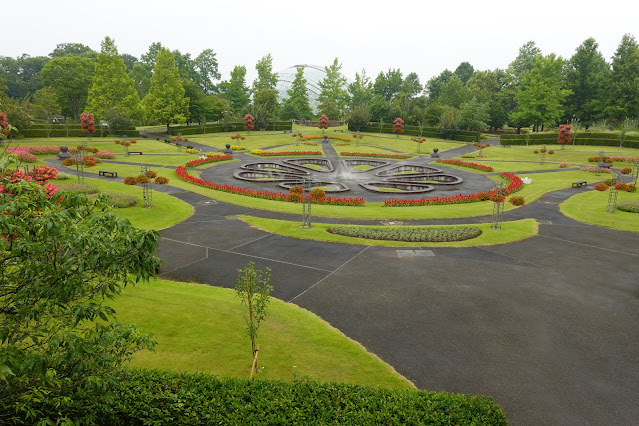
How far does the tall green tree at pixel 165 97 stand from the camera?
280ft

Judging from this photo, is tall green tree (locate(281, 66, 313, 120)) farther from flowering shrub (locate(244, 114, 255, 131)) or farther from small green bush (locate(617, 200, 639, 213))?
small green bush (locate(617, 200, 639, 213))

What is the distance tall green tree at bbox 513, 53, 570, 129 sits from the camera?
86.3m

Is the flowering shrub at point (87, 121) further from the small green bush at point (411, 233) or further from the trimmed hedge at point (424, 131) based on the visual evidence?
the trimmed hedge at point (424, 131)

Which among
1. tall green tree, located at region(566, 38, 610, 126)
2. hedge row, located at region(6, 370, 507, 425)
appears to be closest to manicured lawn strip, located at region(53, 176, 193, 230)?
hedge row, located at region(6, 370, 507, 425)

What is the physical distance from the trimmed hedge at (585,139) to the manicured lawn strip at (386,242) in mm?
58870

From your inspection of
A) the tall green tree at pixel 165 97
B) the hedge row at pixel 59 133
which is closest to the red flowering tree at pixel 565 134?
the tall green tree at pixel 165 97

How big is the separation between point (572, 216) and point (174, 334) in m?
30.7

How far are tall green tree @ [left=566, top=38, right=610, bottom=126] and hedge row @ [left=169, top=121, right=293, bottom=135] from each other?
71.4 metres

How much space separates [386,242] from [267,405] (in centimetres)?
1574

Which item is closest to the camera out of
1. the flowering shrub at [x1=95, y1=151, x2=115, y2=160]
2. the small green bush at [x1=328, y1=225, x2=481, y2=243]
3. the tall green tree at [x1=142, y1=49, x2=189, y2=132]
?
the small green bush at [x1=328, y1=225, x2=481, y2=243]

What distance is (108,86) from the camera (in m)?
82.6

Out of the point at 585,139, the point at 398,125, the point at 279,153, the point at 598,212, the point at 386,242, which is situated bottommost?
the point at 386,242

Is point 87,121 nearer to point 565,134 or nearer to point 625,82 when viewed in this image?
point 565,134

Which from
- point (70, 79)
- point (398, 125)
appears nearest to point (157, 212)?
point (398, 125)
